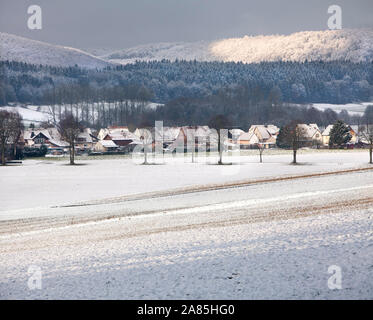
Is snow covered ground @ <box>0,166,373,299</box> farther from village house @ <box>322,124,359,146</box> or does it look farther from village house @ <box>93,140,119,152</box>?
village house @ <box>322,124,359,146</box>

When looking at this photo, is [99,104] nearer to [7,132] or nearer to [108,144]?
[108,144]

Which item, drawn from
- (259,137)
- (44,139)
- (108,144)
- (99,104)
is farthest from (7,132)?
(99,104)

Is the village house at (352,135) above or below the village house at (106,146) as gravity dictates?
above

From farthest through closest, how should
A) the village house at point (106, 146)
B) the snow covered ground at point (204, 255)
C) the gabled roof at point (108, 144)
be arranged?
the gabled roof at point (108, 144)
the village house at point (106, 146)
the snow covered ground at point (204, 255)

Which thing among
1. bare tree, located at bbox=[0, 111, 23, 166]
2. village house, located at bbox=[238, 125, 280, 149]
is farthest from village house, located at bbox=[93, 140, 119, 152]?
village house, located at bbox=[238, 125, 280, 149]

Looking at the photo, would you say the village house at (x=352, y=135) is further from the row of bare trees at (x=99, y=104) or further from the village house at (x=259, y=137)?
the row of bare trees at (x=99, y=104)

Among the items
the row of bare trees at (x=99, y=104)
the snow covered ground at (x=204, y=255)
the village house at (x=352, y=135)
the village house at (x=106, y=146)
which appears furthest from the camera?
the row of bare trees at (x=99, y=104)

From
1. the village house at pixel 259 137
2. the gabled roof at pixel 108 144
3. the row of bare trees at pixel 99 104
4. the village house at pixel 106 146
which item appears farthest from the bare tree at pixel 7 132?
the row of bare trees at pixel 99 104

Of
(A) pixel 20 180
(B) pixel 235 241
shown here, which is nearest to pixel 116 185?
(A) pixel 20 180

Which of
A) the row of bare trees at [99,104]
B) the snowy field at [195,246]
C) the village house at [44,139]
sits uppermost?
the row of bare trees at [99,104]

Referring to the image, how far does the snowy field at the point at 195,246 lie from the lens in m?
12.4
